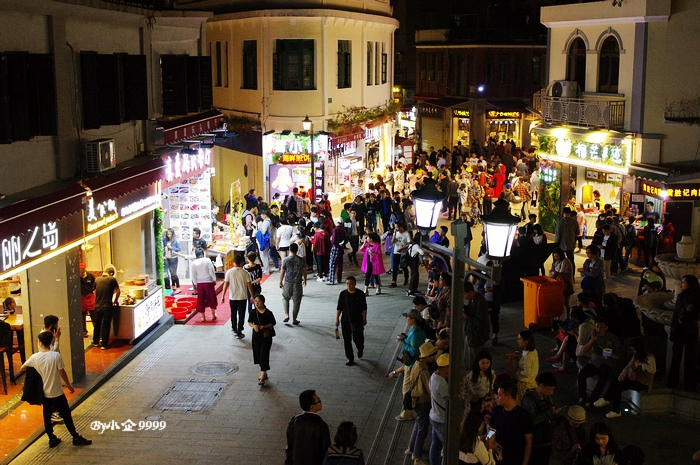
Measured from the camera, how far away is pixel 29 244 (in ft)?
40.4

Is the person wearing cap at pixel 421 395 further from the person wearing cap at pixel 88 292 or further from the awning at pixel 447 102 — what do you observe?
the awning at pixel 447 102

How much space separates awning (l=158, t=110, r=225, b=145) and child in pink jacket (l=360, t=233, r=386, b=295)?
5036 mm

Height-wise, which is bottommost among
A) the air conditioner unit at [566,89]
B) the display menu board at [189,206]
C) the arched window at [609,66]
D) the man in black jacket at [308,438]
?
the man in black jacket at [308,438]

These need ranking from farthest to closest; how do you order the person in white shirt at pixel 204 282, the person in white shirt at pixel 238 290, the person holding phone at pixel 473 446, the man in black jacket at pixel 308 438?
the person in white shirt at pixel 204 282 < the person in white shirt at pixel 238 290 < the man in black jacket at pixel 308 438 < the person holding phone at pixel 473 446

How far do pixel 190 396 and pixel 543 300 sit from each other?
298 inches

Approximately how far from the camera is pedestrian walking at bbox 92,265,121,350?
651 inches

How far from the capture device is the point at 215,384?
614 inches

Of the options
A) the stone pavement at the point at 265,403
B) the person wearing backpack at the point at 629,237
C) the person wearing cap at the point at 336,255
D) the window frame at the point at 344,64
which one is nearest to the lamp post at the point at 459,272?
the stone pavement at the point at 265,403

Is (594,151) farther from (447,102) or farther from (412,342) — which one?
(447,102)

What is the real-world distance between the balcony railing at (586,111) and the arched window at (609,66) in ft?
1.43

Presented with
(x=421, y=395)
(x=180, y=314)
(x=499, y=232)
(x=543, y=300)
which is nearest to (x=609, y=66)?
(x=543, y=300)

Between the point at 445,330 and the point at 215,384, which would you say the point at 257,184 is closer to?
the point at 215,384

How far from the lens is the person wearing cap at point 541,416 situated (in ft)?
34.4

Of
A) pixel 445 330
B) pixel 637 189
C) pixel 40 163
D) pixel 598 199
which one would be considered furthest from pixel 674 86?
pixel 40 163
